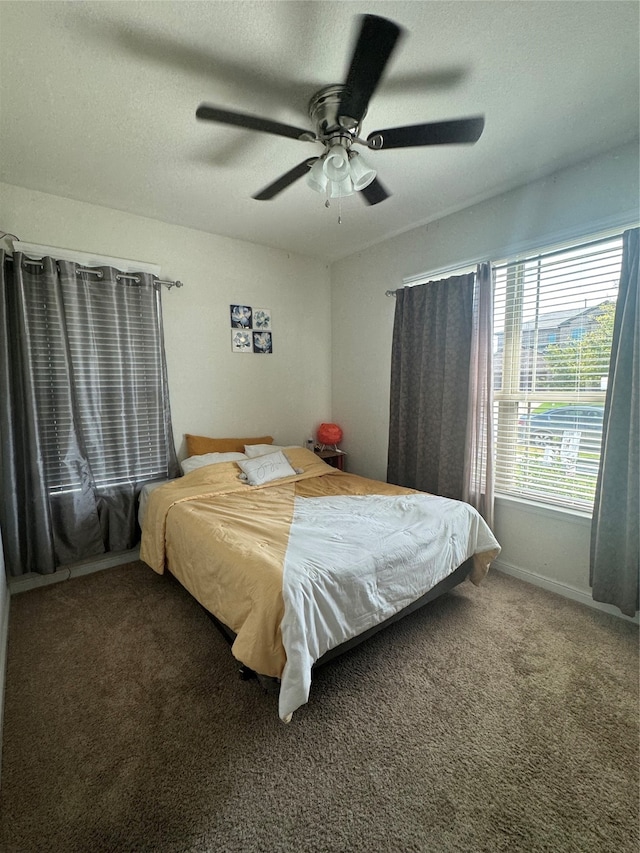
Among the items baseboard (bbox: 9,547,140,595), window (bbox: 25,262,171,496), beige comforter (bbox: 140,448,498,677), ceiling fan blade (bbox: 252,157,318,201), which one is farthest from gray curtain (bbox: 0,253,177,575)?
ceiling fan blade (bbox: 252,157,318,201)

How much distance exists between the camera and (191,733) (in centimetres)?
142

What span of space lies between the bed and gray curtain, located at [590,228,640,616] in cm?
64

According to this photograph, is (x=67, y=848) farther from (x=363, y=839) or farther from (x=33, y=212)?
(x=33, y=212)

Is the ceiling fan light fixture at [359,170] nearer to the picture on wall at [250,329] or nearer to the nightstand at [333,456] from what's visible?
the picture on wall at [250,329]

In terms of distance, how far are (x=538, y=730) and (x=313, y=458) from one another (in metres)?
2.32

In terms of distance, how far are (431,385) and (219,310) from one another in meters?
2.01

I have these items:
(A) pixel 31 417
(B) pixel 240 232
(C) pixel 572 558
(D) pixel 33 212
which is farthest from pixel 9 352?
(C) pixel 572 558

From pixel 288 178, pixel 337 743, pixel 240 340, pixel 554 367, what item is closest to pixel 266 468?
pixel 240 340

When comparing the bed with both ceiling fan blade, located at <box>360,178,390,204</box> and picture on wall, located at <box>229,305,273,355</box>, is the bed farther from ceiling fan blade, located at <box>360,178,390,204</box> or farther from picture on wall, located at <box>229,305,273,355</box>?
ceiling fan blade, located at <box>360,178,390,204</box>

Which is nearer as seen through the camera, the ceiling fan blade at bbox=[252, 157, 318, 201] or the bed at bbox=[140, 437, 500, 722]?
the bed at bbox=[140, 437, 500, 722]

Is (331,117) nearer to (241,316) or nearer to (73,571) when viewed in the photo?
(241,316)

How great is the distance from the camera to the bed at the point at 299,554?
1367 millimetres

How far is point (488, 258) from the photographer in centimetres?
262

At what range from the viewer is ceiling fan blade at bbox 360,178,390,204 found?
6.22ft
